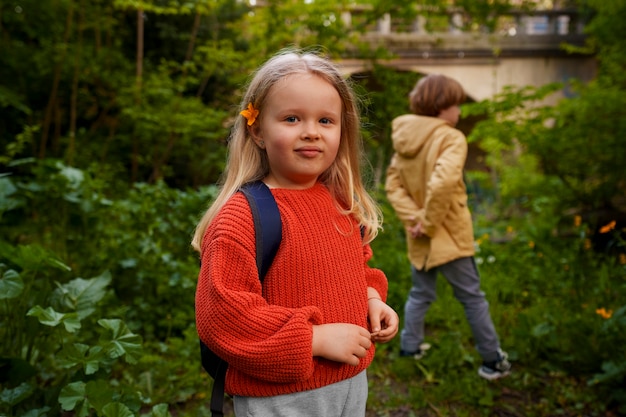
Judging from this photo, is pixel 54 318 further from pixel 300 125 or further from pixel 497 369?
pixel 497 369

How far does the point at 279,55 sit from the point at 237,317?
2.43ft

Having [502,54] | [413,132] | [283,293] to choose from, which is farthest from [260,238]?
[502,54]

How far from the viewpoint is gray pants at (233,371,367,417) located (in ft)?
4.20

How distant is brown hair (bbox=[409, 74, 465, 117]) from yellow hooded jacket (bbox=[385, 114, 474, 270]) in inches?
2.9

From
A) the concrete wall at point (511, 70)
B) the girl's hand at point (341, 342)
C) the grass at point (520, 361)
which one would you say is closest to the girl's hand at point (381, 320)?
the girl's hand at point (341, 342)

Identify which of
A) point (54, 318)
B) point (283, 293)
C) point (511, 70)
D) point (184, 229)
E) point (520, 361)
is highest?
point (511, 70)

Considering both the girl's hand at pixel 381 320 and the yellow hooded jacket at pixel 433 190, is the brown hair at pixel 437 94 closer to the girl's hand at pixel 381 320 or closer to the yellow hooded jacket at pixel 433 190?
the yellow hooded jacket at pixel 433 190

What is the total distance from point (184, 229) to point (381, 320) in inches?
106

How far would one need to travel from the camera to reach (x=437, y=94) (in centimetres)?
303

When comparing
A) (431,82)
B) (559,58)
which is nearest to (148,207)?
(431,82)

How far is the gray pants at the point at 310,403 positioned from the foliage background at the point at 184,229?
0.63 meters

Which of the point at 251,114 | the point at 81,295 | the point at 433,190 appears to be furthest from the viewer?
the point at 433,190

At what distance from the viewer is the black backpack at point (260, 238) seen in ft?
4.14

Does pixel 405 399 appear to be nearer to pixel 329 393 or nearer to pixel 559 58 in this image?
pixel 329 393
